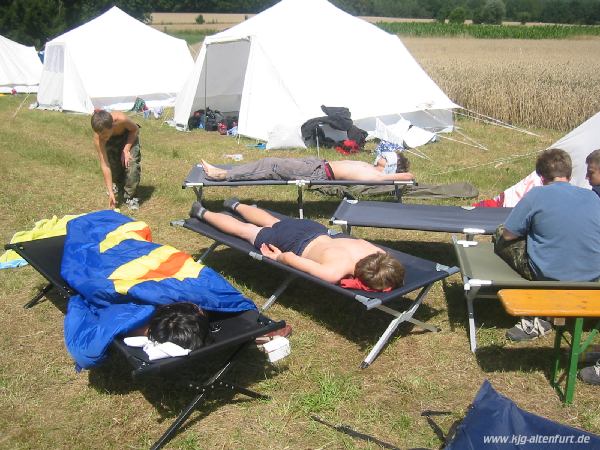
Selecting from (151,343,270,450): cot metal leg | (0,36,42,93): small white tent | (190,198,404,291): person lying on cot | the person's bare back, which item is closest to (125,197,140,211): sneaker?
(190,198,404,291): person lying on cot

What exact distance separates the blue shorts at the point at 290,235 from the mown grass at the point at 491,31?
37.7 metres

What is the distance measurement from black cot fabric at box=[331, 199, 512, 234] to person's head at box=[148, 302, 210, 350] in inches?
78.2

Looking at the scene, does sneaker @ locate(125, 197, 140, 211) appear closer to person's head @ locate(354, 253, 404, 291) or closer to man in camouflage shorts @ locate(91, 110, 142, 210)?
man in camouflage shorts @ locate(91, 110, 142, 210)

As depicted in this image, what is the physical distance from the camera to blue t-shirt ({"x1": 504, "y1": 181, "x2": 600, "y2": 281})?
373cm

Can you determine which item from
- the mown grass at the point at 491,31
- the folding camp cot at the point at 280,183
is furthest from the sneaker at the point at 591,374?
the mown grass at the point at 491,31

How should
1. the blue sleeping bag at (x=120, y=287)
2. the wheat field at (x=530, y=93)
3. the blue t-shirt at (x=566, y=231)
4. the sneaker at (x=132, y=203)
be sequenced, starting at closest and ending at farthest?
the blue sleeping bag at (x=120, y=287) < the blue t-shirt at (x=566, y=231) < the sneaker at (x=132, y=203) < the wheat field at (x=530, y=93)

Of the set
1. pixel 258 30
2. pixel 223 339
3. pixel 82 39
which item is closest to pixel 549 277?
pixel 223 339

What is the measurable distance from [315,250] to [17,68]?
64.3 feet

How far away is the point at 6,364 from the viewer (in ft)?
12.7

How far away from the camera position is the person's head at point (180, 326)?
9.97 ft

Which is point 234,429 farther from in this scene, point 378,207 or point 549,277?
point 378,207

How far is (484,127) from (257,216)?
796cm

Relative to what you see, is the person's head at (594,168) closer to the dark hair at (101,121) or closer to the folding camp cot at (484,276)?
the folding camp cot at (484,276)

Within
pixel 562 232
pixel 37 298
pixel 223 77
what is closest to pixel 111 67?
pixel 223 77
